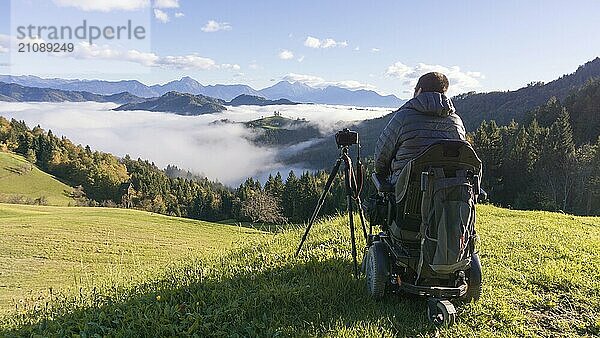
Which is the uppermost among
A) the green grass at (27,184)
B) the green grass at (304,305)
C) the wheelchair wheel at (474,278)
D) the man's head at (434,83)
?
the man's head at (434,83)

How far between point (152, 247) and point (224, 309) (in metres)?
21.2

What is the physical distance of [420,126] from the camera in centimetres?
475

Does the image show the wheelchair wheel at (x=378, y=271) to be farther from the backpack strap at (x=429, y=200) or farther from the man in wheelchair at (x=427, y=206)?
the backpack strap at (x=429, y=200)

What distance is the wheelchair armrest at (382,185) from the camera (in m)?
4.89

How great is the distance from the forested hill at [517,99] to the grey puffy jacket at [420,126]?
142655 mm

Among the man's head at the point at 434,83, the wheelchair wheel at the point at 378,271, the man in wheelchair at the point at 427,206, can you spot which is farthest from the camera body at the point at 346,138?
the wheelchair wheel at the point at 378,271

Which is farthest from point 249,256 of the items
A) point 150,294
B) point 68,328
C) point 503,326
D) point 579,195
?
point 579,195

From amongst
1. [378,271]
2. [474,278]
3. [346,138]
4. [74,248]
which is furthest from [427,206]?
[74,248]

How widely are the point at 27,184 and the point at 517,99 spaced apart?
160 meters

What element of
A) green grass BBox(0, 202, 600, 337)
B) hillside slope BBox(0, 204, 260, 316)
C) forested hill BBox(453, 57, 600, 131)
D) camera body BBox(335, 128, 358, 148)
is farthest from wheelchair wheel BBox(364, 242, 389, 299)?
forested hill BBox(453, 57, 600, 131)

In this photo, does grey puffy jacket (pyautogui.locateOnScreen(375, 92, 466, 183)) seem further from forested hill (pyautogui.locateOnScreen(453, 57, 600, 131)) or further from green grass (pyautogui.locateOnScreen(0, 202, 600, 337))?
forested hill (pyautogui.locateOnScreen(453, 57, 600, 131))

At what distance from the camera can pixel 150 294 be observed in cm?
527

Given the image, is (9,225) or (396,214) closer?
(396,214)

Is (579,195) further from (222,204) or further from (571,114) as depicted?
(222,204)
